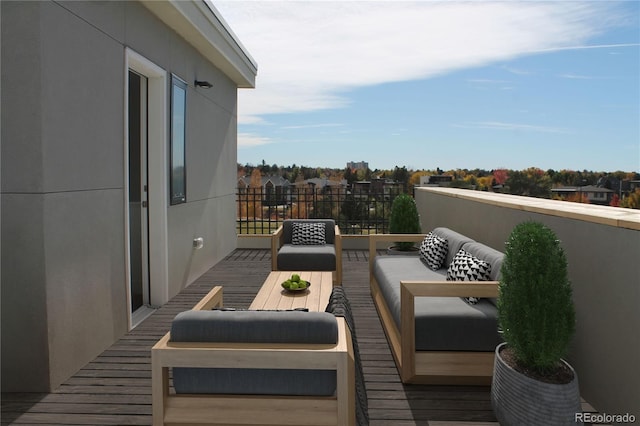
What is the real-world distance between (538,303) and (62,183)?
3.12m

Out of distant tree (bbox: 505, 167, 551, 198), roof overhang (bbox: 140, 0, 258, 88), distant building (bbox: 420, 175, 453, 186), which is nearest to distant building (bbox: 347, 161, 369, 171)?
distant building (bbox: 420, 175, 453, 186)

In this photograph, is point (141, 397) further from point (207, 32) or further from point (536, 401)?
point (207, 32)

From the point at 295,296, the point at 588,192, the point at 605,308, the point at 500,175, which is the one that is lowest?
the point at 295,296

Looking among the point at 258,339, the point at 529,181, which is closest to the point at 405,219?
the point at 258,339

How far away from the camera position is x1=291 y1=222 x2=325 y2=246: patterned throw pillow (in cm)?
669

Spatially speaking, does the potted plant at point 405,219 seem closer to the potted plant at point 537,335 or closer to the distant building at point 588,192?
the potted plant at point 537,335

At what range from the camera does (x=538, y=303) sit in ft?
7.74

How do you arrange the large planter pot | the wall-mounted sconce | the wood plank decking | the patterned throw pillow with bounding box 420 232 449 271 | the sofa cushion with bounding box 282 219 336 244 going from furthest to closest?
the sofa cushion with bounding box 282 219 336 244 < the wall-mounted sconce < the patterned throw pillow with bounding box 420 232 449 271 < the wood plank decking < the large planter pot

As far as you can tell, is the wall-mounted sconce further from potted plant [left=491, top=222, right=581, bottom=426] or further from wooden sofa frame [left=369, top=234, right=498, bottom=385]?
potted plant [left=491, top=222, right=581, bottom=426]

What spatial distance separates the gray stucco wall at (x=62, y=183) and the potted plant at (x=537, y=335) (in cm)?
291

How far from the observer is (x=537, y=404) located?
229 centimetres

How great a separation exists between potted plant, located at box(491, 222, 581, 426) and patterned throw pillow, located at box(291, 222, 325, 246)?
432cm

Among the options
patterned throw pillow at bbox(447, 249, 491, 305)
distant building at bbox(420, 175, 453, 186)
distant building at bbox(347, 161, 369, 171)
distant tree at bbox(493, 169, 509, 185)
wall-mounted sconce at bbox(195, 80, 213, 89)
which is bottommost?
patterned throw pillow at bbox(447, 249, 491, 305)

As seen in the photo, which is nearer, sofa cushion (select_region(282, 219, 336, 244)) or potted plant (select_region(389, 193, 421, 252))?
potted plant (select_region(389, 193, 421, 252))
